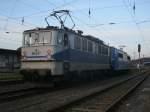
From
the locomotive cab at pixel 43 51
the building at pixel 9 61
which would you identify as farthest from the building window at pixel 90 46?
the building at pixel 9 61

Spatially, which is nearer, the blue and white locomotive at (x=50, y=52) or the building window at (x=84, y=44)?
the blue and white locomotive at (x=50, y=52)

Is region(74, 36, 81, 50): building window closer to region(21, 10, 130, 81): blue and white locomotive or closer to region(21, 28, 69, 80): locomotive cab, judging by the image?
region(21, 10, 130, 81): blue and white locomotive

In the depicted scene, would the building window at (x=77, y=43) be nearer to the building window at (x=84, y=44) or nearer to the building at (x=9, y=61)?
the building window at (x=84, y=44)

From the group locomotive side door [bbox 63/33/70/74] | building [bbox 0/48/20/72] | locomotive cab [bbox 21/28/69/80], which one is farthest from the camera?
building [bbox 0/48/20/72]

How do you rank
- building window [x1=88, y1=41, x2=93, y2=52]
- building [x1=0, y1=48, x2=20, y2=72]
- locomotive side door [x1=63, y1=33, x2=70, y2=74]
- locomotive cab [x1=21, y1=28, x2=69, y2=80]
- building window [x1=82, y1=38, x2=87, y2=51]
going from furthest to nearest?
building [x1=0, y1=48, x2=20, y2=72]
building window [x1=88, y1=41, x2=93, y2=52]
building window [x1=82, y1=38, x2=87, y2=51]
locomotive side door [x1=63, y1=33, x2=70, y2=74]
locomotive cab [x1=21, y1=28, x2=69, y2=80]

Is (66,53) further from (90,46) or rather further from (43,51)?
(90,46)

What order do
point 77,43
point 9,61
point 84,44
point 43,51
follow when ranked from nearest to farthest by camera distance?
point 43,51 < point 77,43 < point 84,44 < point 9,61

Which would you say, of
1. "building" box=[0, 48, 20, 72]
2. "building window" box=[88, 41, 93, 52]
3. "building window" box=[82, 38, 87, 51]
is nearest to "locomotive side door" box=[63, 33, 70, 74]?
"building window" box=[82, 38, 87, 51]

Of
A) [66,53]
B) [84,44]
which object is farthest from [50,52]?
[84,44]

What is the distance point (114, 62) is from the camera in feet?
114

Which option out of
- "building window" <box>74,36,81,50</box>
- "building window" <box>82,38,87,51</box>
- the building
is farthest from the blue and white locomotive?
the building

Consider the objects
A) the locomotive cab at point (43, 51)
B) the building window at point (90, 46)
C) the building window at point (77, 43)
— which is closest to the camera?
the locomotive cab at point (43, 51)

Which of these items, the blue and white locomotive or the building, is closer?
the blue and white locomotive

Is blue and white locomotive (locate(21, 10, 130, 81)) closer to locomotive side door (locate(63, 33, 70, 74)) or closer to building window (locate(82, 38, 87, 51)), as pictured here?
locomotive side door (locate(63, 33, 70, 74))
